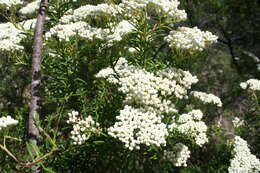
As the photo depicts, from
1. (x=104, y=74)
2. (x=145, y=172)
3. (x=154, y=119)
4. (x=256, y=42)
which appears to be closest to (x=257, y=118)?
(x=145, y=172)

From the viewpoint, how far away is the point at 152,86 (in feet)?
6.11

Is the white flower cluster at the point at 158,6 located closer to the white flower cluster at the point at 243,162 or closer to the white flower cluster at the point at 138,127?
the white flower cluster at the point at 138,127

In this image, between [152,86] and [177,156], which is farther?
[177,156]

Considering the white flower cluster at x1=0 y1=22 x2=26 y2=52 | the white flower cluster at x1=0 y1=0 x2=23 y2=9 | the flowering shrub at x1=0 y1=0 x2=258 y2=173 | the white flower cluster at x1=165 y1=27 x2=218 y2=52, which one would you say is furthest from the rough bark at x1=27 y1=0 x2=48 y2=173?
the white flower cluster at x1=165 y1=27 x2=218 y2=52

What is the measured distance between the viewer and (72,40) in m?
2.40

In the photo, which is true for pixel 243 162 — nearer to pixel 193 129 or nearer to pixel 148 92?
pixel 193 129

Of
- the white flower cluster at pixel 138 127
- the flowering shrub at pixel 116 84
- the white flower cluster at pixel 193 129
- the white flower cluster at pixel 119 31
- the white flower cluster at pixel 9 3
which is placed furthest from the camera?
the white flower cluster at pixel 9 3

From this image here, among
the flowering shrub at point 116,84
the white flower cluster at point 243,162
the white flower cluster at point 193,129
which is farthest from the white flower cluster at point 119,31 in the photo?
the white flower cluster at point 243,162

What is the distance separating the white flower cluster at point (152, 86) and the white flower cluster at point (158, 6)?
1.27ft

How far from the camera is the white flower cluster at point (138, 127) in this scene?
66.2 inches

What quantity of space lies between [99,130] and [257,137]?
2782 millimetres

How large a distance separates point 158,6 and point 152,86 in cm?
57

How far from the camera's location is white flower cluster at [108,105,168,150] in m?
1.68

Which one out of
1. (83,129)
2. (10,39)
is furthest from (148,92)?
(10,39)
